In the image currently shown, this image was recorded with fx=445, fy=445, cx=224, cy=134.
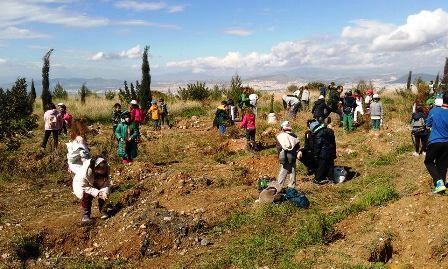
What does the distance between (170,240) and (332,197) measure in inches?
139

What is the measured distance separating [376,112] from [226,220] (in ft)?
30.1

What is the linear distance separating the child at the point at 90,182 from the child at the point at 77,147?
14 cm

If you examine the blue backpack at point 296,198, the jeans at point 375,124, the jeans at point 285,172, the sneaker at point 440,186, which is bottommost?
the blue backpack at point 296,198

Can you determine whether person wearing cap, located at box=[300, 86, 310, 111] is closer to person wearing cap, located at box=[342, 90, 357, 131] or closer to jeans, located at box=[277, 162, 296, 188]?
person wearing cap, located at box=[342, 90, 357, 131]

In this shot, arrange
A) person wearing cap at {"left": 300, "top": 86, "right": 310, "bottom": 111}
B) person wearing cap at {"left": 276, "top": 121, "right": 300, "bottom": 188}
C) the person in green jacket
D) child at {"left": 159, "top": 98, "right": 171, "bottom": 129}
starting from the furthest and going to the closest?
person wearing cap at {"left": 300, "top": 86, "right": 310, "bottom": 111} → child at {"left": 159, "top": 98, "right": 171, "bottom": 129} → the person in green jacket → person wearing cap at {"left": 276, "top": 121, "right": 300, "bottom": 188}

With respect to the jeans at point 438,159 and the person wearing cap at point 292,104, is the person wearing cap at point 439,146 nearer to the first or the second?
the jeans at point 438,159

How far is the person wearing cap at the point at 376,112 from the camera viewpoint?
48.3ft

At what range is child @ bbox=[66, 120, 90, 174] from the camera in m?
7.29

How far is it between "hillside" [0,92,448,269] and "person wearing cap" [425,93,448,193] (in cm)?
32

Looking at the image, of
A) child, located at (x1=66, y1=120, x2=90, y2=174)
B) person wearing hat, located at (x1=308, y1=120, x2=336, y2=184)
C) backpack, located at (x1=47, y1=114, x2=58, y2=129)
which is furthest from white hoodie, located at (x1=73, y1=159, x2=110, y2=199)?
backpack, located at (x1=47, y1=114, x2=58, y2=129)

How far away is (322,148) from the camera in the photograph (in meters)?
9.63

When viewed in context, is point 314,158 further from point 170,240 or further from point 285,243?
point 170,240

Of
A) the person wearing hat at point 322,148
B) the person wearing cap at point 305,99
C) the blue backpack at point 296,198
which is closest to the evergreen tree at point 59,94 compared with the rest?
the person wearing cap at point 305,99

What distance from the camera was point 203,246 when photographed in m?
6.77
